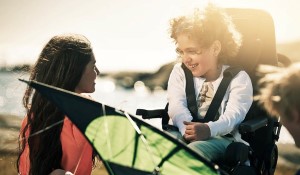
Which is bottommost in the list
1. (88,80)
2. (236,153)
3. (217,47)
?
(236,153)

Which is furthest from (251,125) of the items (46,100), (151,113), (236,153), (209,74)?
(46,100)

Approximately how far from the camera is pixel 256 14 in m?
4.84

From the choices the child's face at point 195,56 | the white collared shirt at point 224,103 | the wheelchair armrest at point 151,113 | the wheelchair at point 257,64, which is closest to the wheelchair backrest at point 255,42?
the wheelchair at point 257,64

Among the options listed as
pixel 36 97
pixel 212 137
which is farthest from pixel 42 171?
pixel 212 137

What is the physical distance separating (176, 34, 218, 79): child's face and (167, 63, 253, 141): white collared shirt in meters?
0.14

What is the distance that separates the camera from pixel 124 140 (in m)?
3.11

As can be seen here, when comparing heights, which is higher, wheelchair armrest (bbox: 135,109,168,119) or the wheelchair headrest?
the wheelchair headrest

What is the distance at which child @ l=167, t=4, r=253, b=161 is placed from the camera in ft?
13.7

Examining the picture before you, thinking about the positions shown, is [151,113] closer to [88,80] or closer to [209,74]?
[209,74]

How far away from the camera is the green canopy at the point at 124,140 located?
2.83 meters

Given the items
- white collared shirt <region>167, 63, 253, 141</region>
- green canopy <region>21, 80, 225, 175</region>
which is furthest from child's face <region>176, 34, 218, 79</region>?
green canopy <region>21, 80, 225, 175</region>

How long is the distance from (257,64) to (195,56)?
686 millimetres

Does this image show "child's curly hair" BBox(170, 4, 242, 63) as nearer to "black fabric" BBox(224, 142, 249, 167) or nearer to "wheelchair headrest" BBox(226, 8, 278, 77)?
"wheelchair headrest" BBox(226, 8, 278, 77)

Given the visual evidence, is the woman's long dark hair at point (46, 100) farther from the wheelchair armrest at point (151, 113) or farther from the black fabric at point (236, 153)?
the black fabric at point (236, 153)
